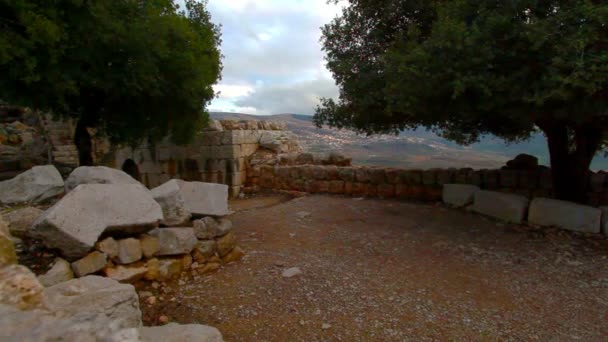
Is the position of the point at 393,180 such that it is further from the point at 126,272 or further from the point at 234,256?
the point at 126,272

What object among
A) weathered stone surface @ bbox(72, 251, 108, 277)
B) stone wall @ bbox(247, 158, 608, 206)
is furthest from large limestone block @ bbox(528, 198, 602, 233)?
weathered stone surface @ bbox(72, 251, 108, 277)

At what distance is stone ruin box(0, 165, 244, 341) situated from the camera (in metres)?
2.21

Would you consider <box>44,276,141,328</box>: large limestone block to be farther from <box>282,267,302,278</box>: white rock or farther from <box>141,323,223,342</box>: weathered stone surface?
<box>282,267,302,278</box>: white rock

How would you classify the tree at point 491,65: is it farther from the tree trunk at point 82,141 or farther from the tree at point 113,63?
the tree trunk at point 82,141

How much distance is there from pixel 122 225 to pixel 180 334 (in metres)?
1.79

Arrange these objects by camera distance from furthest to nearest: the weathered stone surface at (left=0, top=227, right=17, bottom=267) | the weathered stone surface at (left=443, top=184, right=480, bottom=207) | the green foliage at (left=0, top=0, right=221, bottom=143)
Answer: the weathered stone surface at (left=443, top=184, right=480, bottom=207)
the green foliage at (left=0, top=0, right=221, bottom=143)
the weathered stone surface at (left=0, top=227, right=17, bottom=267)

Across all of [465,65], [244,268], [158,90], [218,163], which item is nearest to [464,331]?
[244,268]

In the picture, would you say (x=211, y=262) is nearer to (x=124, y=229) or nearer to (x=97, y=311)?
(x=124, y=229)

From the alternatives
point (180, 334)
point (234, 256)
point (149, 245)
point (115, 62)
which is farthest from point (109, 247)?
point (115, 62)

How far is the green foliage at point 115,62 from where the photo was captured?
6367 millimetres

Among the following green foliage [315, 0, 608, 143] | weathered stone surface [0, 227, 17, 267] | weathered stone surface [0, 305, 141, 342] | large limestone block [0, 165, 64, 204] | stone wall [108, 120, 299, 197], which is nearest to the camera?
weathered stone surface [0, 305, 141, 342]

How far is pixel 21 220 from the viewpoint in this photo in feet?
13.5

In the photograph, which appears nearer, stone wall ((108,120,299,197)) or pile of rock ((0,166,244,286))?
pile of rock ((0,166,244,286))

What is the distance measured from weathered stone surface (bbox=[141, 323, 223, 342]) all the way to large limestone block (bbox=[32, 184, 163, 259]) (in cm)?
147
